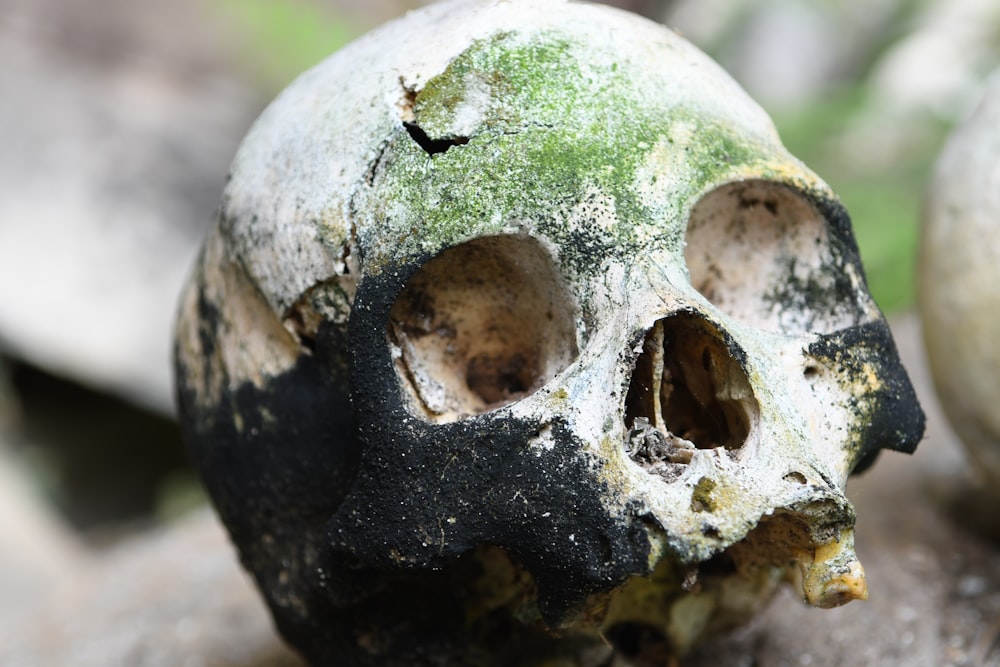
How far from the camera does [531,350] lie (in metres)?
1.32

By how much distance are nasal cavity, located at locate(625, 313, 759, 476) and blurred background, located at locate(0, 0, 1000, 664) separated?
218 centimetres

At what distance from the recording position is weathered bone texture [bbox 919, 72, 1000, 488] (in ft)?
5.39

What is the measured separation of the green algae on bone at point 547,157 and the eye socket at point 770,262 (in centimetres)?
9

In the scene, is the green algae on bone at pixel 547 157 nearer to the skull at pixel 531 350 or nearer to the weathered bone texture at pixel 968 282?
the skull at pixel 531 350

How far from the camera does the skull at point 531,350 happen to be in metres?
1.13

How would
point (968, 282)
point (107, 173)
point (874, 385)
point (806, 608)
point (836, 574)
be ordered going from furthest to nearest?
point (107, 173) → point (806, 608) → point (968, 282) → point (874, 385) → point (836, 574)

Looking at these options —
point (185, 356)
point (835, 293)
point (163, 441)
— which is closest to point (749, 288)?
point (835, 293)

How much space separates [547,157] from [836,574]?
57cm

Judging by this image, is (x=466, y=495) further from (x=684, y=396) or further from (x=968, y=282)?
(x=968, y=282)

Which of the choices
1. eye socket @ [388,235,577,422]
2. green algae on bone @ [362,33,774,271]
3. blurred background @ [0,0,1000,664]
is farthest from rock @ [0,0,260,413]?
green algae on bone @ [362,33,774,271]

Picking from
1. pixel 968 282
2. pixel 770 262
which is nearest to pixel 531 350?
pixel 770 262

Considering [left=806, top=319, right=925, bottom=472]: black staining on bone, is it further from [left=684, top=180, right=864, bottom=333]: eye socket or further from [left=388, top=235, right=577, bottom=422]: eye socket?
[left=388, top=235, right=577, bottom=422]: eye socket

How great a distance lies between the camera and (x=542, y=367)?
130cm

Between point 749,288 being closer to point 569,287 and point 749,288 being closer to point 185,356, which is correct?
point 569,287
